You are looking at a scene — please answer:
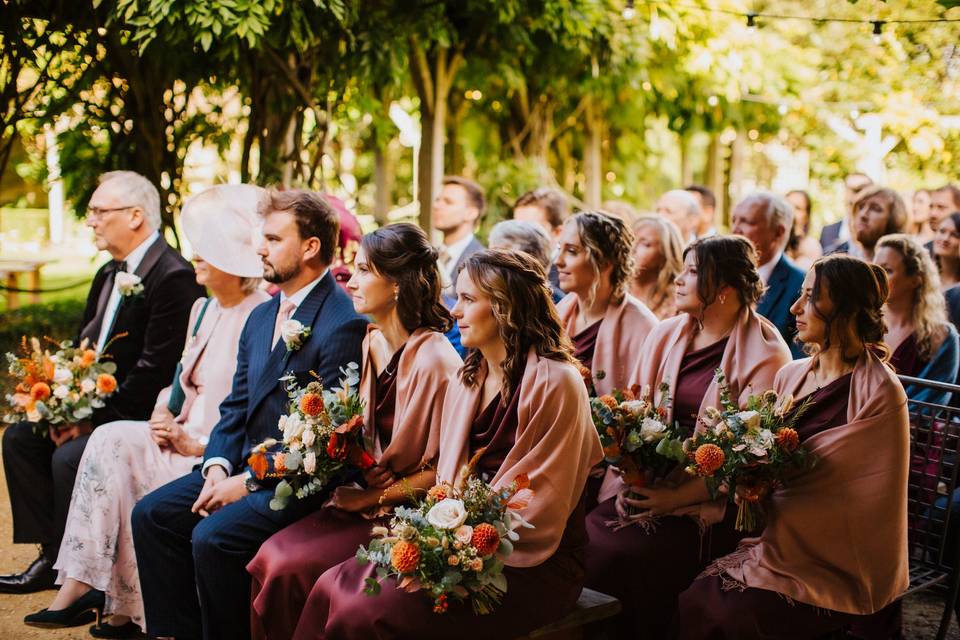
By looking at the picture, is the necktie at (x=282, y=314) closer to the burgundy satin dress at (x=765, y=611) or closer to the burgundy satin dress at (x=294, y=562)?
the burgundy satin dress at (x=294, y=562)

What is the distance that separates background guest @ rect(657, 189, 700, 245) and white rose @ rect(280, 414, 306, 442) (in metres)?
4.65

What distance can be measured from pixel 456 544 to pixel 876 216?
4.62 m

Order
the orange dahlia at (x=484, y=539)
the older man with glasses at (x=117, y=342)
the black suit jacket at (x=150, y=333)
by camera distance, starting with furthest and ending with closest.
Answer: the black suit jacket at (x=150, y=333)
the older man with glasses at (x=117, y=342)
the orange dahlia at (x=484, y=539)

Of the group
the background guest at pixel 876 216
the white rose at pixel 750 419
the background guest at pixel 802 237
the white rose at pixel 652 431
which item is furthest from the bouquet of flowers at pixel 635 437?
the background guest at pixel 802 237

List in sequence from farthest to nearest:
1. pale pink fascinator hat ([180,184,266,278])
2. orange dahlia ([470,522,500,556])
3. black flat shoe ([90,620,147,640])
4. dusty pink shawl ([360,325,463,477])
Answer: pale pink fascinator hat ([180,184,266,278]) < black flat shoe ([90,620,147,640]) < dusty pink shawl ([360,325,463,477]) < orange dahlia ([470,522,500,556])

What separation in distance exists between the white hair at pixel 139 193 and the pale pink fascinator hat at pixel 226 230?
543mm

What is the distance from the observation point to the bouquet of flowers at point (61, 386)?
16.5 feet

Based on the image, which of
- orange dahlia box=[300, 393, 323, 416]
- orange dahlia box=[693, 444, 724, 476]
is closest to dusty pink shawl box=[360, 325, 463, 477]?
orange dahlia box=[300, 393, 323, 416]

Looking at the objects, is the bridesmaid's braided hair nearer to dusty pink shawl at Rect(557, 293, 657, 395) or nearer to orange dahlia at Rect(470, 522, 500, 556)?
dusty pink shawl at Rect(557, 293, 657, 395)

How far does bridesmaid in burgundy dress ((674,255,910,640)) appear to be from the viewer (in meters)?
3.50

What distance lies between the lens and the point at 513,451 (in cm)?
343

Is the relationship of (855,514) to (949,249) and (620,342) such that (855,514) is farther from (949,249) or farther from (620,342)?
(949,249)

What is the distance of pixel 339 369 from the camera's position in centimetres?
422

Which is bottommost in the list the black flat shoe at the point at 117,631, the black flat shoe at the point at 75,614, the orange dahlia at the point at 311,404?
the black flat shoe at the point at 117,631
